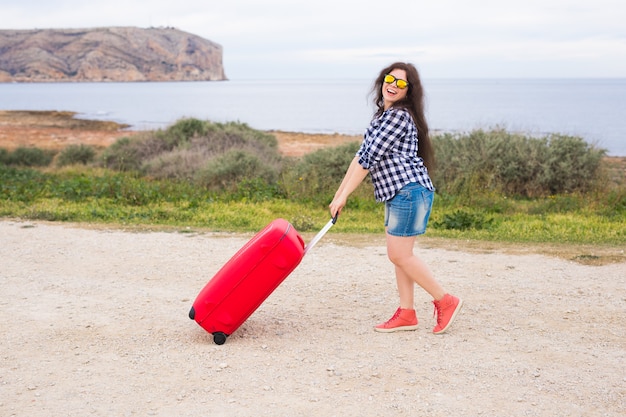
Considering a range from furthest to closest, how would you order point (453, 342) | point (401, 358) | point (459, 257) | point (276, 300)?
point (459, 257) < point (276, 300) < point (453, 342) < point (401, 358)

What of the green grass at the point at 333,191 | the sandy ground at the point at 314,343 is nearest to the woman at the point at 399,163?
the sandy ground at the point at 314,343

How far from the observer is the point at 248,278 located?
4812 mm

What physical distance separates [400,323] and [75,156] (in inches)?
655

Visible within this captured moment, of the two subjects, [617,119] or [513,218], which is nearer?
[513,218]

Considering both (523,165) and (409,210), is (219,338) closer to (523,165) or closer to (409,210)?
(409,210)

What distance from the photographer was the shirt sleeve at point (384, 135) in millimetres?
4609

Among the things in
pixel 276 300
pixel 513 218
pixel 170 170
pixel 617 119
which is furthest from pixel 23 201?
pixel 617 119

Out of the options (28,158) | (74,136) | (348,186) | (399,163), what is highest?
(399,163)

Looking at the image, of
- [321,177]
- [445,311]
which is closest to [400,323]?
[445,311]

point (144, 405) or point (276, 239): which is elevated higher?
point (276, 239)

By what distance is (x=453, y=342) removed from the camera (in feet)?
16.1

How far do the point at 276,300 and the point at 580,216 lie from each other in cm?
615

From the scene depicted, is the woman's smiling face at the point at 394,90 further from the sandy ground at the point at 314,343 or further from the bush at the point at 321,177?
the bush at the point at 321,177

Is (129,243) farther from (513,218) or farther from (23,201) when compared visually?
(513,218)
